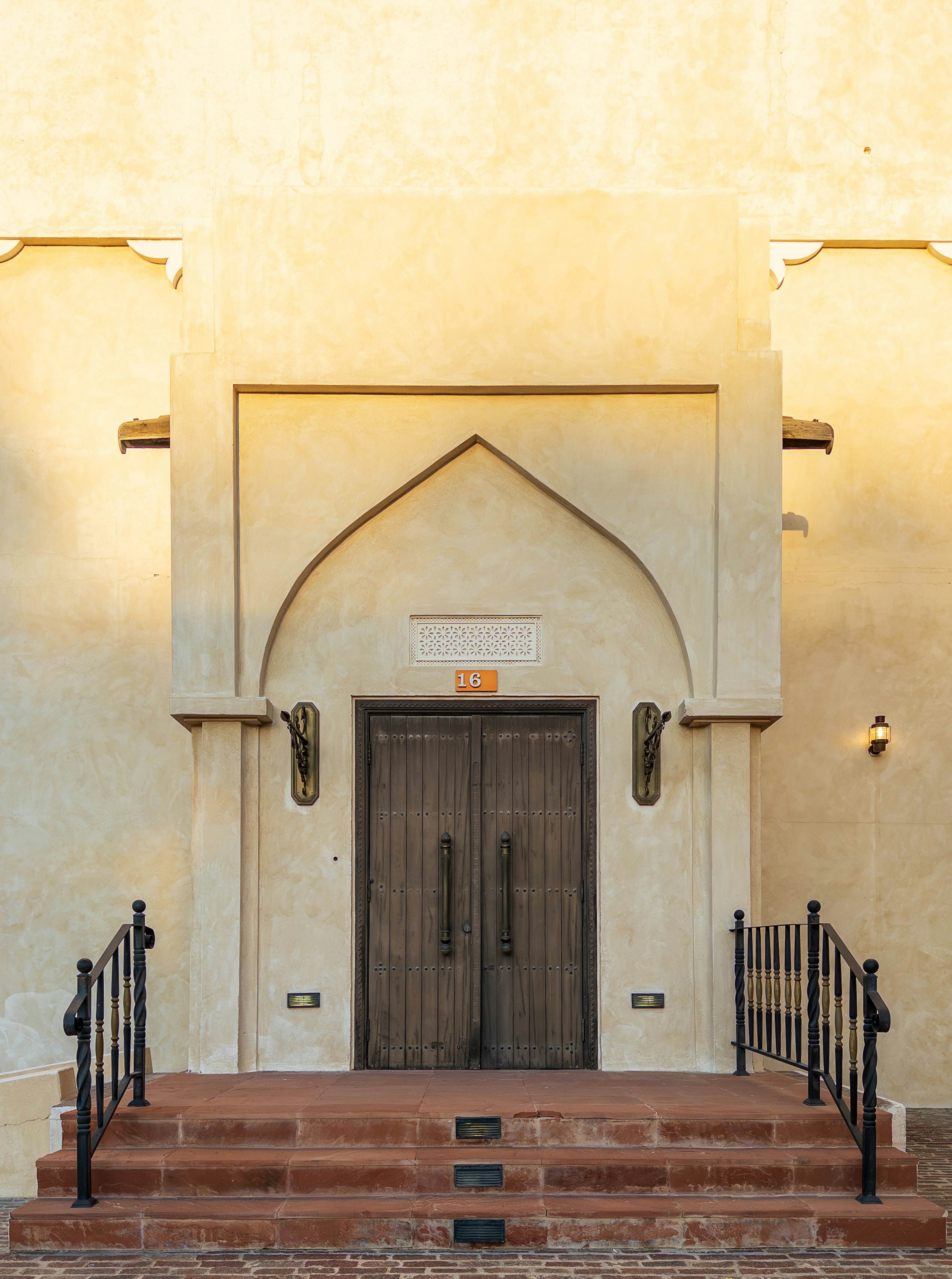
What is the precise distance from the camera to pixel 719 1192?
6242mm

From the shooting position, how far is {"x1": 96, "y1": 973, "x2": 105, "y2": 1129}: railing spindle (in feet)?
20.7

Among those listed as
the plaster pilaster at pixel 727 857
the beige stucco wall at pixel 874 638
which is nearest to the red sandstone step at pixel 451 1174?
the plaster pilaster at pixel 727 857

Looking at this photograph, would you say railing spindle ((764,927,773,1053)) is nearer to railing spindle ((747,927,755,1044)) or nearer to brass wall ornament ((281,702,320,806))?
railing spindle ((747,927,755,1044))

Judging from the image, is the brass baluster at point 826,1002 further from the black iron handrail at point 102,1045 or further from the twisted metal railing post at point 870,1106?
the black iron handrail at point 102,1045

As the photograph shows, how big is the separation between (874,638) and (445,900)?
3975 mm

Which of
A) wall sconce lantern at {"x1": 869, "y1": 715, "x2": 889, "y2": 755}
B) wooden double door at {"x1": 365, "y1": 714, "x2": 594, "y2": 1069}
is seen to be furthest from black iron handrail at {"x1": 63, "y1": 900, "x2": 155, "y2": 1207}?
wall sconce lantern at {"x1": 869, "y1": 715, "x2": 889, "y2": 755}

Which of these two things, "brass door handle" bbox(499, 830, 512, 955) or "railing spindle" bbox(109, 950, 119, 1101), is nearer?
"railing spindle" bbox(109, 950, 119, 1101)

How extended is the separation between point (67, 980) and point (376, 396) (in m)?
4.78

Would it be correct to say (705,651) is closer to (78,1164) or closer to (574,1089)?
(574,1089)

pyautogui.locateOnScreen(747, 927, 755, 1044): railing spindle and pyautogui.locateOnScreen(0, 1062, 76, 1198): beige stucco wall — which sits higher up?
pyautogui.locateOnScreen(747, 927, 755, 1044): railing spindle

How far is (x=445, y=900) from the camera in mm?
8164

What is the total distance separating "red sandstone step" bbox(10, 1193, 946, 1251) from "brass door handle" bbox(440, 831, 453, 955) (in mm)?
2212

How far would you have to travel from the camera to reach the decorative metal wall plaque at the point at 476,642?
8.31 meters

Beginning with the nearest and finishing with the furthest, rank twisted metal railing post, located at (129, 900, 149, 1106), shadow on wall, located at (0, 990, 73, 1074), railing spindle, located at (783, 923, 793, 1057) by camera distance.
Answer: twisted metal railing post, located at (129, 900, 149, 1106) → railing spindle, located at (783, 923, 793, 1057) → shadow on wall, located at (0, 990, 73, 1074)
